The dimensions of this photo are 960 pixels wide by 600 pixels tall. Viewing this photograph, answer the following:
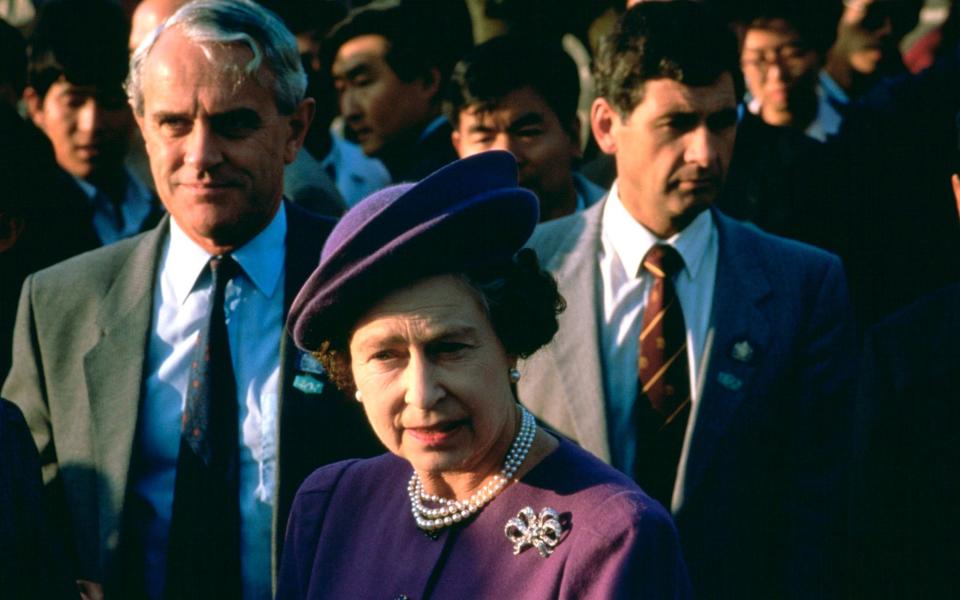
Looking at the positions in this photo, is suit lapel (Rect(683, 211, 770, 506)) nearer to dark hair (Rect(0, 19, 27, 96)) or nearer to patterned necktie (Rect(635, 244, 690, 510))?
patterned necktie (Rect(635, 244, 690, 510))

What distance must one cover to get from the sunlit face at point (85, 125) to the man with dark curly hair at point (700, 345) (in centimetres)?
219

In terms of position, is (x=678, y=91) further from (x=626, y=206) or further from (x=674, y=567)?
(x=674, y=567)

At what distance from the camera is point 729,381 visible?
177 inches

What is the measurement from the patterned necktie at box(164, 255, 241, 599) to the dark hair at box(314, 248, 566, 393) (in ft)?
2.98

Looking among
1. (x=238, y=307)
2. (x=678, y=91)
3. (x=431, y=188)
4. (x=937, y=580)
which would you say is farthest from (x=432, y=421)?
(x=678, y=91)

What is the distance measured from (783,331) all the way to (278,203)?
1469 mm

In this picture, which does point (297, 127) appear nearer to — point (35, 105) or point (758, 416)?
point (758, 416)

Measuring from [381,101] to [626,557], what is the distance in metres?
4.44

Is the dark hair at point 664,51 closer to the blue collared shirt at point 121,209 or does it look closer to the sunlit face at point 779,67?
the sunlit face at point 779,67

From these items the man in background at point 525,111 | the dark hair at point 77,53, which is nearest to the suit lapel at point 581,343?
the man in background at point 525,111

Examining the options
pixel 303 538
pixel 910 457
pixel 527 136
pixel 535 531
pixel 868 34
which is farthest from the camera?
pixel 868 34

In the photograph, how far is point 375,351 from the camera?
10.5 feet

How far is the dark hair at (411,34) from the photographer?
7156 mm

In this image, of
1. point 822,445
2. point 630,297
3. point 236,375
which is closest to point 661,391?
point 630,297
